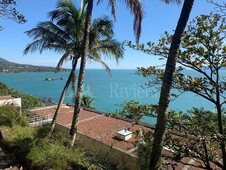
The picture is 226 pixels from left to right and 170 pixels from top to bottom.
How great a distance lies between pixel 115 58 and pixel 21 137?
481cm

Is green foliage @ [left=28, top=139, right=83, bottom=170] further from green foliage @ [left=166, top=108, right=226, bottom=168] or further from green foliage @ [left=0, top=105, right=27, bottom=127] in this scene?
green foliage @ [left=0, top=105, right=27, bottom=127]

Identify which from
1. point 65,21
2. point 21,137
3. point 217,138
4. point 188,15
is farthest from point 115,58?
point 217,138

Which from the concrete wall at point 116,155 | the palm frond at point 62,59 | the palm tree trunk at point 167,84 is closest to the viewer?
the palm tree trunk at point 167,84

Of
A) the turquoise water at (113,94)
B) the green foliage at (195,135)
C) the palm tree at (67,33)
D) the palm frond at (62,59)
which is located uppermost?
the palm tree at (67,33)

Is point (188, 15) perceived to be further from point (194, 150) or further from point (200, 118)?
point (194, 150)

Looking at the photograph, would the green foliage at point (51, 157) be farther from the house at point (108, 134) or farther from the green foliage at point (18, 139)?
the house at point (108, 134)

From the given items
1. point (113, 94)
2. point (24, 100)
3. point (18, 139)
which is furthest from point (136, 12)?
point (113, 94)

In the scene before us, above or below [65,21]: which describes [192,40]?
below

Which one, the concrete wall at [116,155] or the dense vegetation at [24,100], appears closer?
the concrete wall at [116,155]

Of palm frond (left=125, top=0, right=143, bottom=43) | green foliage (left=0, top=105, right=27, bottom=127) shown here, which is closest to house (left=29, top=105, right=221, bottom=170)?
green foliage (left=0, top=105, right=27, bottom=127)

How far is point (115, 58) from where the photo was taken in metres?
8.58

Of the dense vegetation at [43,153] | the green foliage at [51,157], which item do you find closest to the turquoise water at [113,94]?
the dense vegetation at [43,153]

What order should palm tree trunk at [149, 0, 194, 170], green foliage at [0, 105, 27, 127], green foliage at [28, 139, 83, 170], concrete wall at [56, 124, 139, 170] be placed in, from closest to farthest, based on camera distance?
palm tree trunk at [149, 0, 194, 170], green foliage at [28, 139, 83, 170], green foliage at [0, 105, 27, 127], concrete wall at [56, 124, 139, 170]

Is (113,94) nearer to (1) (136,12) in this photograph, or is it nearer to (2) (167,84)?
(1) (136,12)
